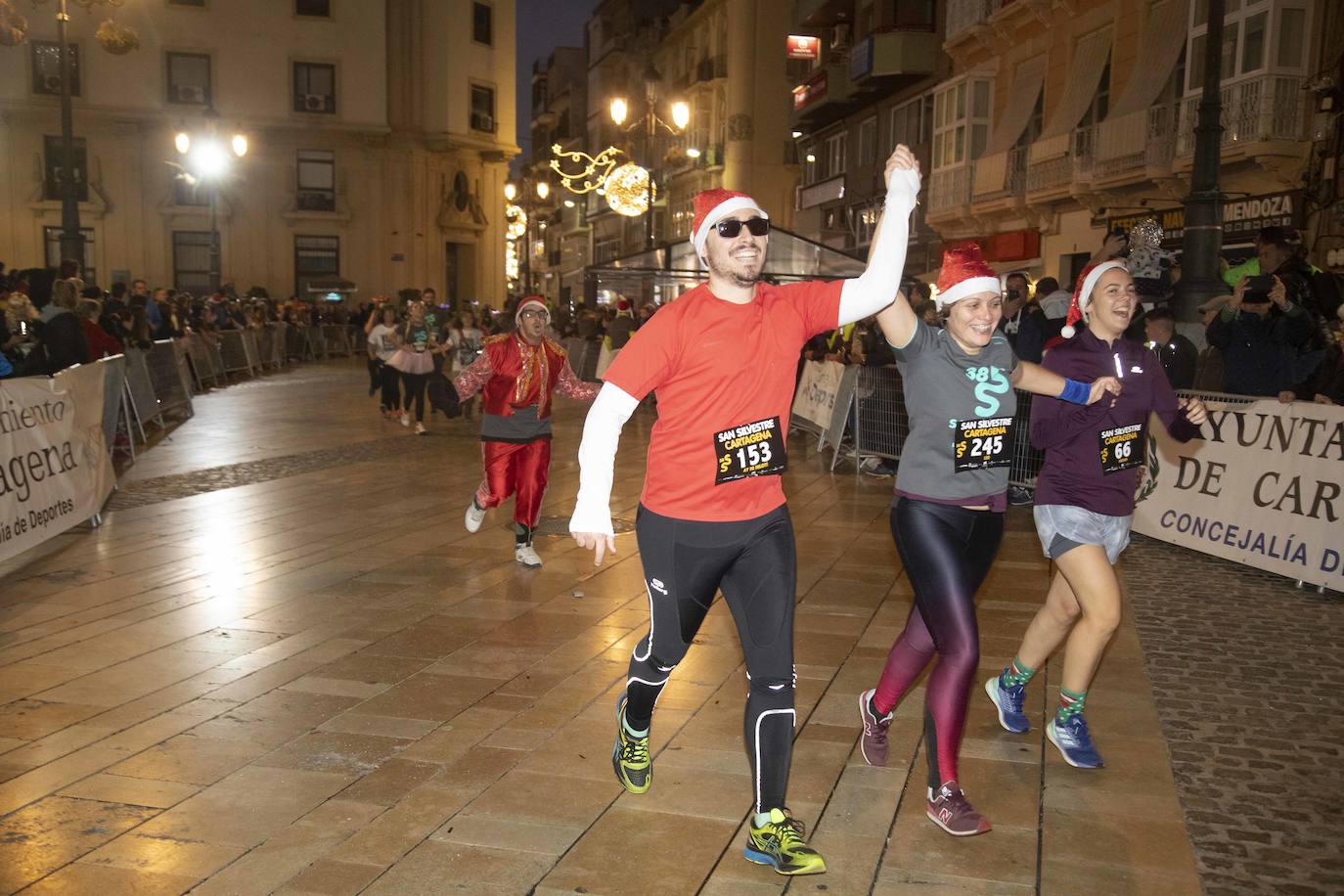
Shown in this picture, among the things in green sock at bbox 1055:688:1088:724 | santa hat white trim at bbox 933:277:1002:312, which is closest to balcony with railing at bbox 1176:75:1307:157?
green sock at bbox 1055:688:1088:724

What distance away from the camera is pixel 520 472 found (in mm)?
8789

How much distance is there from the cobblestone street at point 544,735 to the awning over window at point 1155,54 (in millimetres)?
14608

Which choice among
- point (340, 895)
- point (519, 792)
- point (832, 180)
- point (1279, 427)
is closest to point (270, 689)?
point (519, 792)

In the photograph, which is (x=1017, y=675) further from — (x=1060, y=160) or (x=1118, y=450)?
(x=1060, y=160)

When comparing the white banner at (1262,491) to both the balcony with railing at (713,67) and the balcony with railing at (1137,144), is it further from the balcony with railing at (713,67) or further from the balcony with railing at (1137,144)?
the balcony with railing at (713,67)

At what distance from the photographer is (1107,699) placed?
19.1 ft

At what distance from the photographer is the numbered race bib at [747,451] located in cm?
396

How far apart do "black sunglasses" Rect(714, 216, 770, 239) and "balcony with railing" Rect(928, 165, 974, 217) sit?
25768mm

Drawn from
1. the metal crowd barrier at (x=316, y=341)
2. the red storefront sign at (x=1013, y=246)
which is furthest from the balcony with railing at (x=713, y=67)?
the red storefront sign at (x=1013, y=246)

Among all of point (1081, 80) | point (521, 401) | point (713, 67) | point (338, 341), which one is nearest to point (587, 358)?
point (1081, 80)

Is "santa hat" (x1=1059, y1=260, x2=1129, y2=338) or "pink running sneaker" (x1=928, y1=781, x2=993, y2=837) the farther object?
"santa hat" (x1=1059, y1=260, x2=1129, y2=338)

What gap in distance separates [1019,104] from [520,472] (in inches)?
834

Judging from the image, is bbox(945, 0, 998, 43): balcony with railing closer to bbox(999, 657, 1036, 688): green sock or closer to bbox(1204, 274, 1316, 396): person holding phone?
bbox(1204, 274, 1316, 396): person holding phone

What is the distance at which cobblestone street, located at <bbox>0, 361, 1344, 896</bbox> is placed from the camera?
3.98 meters
